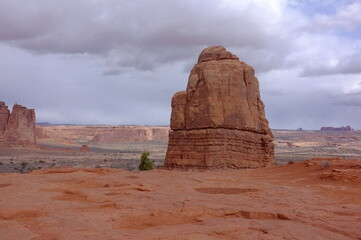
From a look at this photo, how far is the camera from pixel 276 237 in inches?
220

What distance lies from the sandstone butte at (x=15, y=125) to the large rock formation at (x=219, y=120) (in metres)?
56.3

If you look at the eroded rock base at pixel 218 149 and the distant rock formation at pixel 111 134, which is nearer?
the eroded rock base at pixel 218 149

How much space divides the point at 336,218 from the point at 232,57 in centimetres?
1884

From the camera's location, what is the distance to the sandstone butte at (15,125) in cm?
7162

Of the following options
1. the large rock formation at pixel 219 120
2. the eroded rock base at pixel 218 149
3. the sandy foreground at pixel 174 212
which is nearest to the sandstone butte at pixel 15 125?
the large rock formation at pixel 219 120

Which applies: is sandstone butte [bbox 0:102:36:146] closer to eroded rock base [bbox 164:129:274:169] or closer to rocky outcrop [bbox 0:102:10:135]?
rocky outcrop [bbox 0:102:10:135]

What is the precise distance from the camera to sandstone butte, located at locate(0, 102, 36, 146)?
7162 centimetres

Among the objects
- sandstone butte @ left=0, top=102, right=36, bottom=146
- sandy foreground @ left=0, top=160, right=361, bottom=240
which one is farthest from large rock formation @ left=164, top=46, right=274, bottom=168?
sandstone butte @ left=0, top=102, right=36, bottom=146

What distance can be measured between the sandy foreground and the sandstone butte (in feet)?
212

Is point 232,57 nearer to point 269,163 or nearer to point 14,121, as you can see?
point 269,163

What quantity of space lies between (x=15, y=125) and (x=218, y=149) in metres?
60.6

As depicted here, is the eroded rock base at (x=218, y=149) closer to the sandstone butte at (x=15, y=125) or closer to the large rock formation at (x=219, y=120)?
the large rock formation at (x=219, y=120)

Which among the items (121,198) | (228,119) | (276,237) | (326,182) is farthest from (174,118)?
(276,237)

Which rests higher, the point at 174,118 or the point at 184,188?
the point at 174,118
